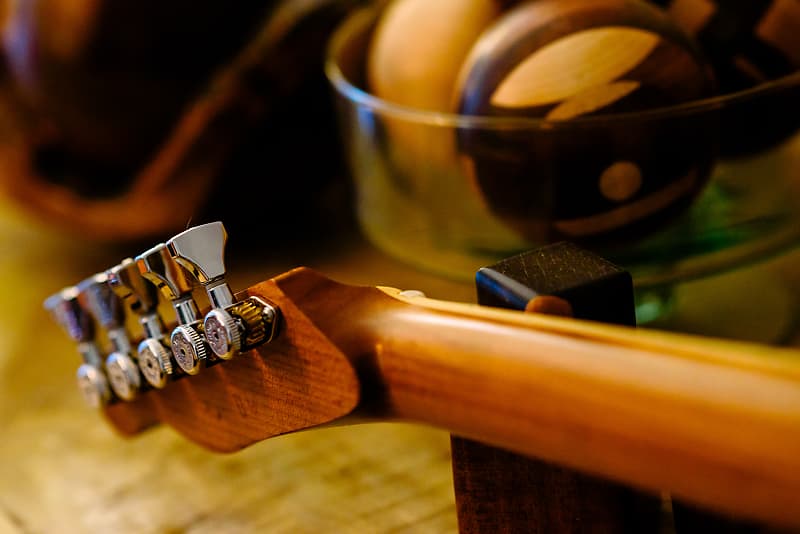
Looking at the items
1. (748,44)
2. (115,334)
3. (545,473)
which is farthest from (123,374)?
(748,44)

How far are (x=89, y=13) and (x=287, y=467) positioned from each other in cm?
29

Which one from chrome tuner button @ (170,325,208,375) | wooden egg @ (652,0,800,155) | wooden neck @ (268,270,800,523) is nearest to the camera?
wooden neck @ (268,270,800,523)

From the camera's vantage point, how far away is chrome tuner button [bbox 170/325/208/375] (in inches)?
11.0

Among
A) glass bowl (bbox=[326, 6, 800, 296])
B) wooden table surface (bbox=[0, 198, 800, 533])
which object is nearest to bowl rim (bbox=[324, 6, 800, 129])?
glass bowl (bbox=[326, 6, 800, 296])

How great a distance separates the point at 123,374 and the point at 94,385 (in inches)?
1.4

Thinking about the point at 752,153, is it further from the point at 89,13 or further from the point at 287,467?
the point at 89,13

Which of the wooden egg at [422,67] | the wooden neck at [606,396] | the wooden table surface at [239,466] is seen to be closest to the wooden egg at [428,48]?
the wooden egg at [422,67]

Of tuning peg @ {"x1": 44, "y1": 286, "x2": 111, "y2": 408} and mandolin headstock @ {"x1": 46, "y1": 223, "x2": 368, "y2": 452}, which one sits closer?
mandolin headstock @ {"x1": 46, "y1": 223, "x2": 368, "y2": 452}

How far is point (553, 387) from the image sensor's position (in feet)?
0.65

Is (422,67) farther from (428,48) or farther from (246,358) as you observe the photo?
(246,358)

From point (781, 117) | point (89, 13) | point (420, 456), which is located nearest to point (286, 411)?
point (420, 456)

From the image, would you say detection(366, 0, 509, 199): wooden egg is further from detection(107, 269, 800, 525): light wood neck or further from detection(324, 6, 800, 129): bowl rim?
detection(107, 269, 800, 525): light wood neck

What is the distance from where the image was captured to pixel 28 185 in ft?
1.96

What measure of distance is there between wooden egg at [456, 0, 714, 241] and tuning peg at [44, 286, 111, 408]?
0.16 metres
